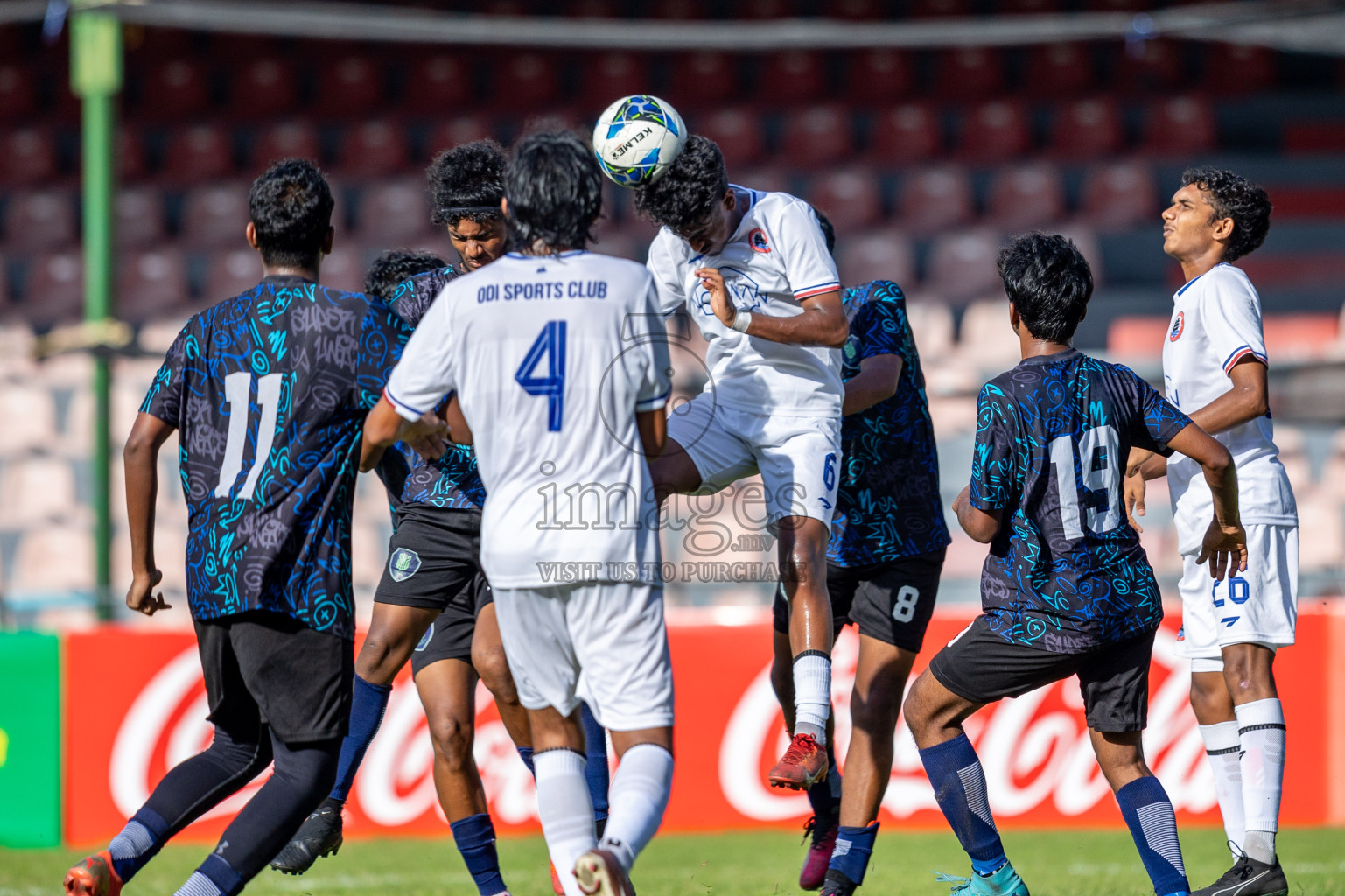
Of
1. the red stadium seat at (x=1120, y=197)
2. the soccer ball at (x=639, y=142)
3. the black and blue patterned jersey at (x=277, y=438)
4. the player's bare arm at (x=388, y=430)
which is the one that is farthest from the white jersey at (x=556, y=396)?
the red stadium seat at (x=1120, y=197)

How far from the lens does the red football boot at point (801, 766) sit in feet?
14.3

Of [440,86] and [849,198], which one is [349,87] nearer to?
[440,86]

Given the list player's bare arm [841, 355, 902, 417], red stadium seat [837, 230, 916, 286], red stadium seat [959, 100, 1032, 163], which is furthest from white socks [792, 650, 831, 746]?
red stadium seat [959, 100, 1032, 163]

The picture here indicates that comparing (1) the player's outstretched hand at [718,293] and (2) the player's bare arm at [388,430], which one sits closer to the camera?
(2) the player's bare arm at [388,430]

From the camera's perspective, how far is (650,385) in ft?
13.0

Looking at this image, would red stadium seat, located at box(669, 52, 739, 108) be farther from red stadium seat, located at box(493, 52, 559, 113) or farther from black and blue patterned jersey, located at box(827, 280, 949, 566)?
black and blue patterned jersey, located at box(827, 280, 949, 566)

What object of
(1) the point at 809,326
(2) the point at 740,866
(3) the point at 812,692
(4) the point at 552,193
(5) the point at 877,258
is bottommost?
(2) the point at 740,866

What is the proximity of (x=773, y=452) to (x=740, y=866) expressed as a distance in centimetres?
309

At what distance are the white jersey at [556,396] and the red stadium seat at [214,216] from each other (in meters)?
12.5

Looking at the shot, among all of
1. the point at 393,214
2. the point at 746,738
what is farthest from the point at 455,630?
the point at 393,214

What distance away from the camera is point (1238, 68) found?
1645cm

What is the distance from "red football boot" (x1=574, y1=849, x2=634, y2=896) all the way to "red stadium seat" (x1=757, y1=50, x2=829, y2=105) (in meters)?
14.3

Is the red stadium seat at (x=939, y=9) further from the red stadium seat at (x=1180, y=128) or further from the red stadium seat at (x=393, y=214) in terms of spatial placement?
the red stadium seat at (x=393, y=214)

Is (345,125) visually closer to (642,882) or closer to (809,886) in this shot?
(642,882)
